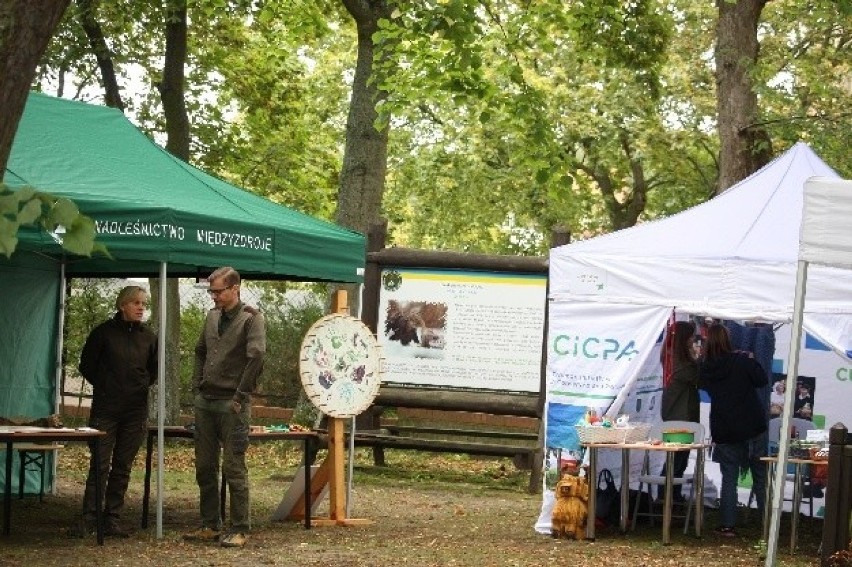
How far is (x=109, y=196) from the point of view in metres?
11.3

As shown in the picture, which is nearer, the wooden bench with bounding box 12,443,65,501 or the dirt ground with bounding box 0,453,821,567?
the dirt ground with bounding box 0,453,821,567

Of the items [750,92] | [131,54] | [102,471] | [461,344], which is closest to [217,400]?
[102,471]

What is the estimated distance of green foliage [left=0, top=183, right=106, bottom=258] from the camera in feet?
18.4

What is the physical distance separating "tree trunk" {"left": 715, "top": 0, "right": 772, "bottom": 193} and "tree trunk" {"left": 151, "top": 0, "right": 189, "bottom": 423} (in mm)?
6704

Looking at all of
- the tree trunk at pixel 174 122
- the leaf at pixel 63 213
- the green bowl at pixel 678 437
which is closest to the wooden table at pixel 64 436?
the green bowl at pixel 678 437

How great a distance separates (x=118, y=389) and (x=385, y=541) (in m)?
2.27

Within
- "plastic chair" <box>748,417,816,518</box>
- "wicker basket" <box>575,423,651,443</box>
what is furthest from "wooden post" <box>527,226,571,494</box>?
"wicker basket" <box>575,423,651,443</box>

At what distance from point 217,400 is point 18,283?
10.2 feet

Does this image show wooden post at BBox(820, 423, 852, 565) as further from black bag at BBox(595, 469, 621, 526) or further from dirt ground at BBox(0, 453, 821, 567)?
black bag at BBox(595, 469, 621, 526)

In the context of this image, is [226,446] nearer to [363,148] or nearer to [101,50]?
[363,148]

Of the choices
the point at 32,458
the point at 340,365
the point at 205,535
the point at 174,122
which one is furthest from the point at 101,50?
the point at 205,535

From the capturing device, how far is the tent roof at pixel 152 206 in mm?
11211

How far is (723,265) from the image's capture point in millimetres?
12391

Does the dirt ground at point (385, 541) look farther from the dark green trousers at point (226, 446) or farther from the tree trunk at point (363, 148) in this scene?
the tree trunk at point (363, 148)
